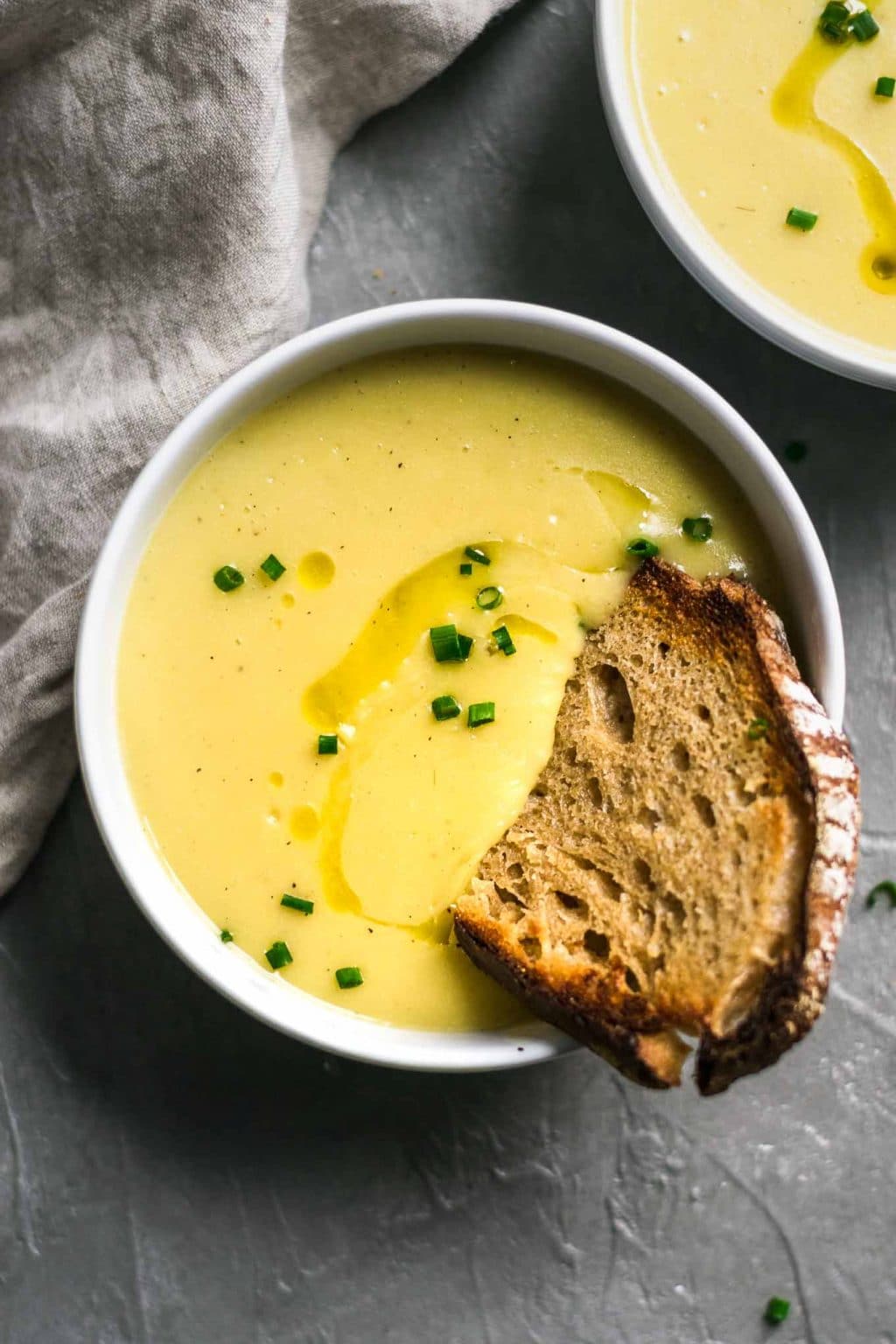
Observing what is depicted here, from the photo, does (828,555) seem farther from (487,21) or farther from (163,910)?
(163,910)

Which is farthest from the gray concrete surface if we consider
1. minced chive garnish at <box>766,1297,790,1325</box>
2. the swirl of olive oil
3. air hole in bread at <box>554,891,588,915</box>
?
air hole in bread at <box>554,891,588,915</box>

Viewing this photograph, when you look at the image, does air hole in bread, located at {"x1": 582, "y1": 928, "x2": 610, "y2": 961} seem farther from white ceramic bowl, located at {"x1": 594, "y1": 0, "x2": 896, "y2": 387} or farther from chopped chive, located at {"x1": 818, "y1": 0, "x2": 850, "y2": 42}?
chopped chive, located at {"x1": 818, "y1": 0, "x2": 850, "y2": 42}

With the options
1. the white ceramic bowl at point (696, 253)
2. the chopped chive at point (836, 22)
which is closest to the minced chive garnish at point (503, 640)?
the white ceramic bowl at point (696, 253)

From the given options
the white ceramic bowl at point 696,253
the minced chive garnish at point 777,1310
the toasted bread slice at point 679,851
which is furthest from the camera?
the minced chive garnish at point 777,1310

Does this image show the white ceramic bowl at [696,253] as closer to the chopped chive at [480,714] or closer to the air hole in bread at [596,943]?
the chopped chive at [480,714]

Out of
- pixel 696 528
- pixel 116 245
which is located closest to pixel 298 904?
pixel 696 528

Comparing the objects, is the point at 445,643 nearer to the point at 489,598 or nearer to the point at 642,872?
the point at 489,598

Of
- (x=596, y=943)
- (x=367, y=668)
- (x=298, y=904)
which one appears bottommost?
(x=596, y=943)
